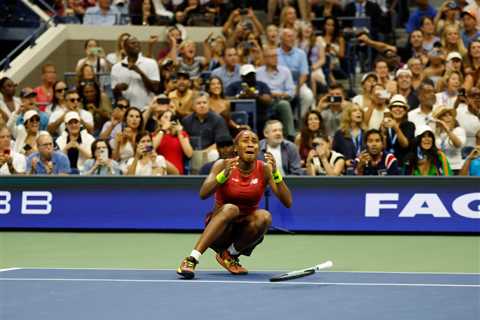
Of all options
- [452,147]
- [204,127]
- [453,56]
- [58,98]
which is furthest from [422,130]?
[58,98]

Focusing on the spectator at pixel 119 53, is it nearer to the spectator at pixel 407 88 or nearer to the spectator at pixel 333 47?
the spectator at pixel 333 47

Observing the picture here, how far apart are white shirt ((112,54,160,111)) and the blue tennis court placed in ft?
25.4

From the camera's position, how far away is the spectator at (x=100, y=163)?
16625 millimetres

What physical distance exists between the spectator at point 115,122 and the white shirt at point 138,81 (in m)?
0.97

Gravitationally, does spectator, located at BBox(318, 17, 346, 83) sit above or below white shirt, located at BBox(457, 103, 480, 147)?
above

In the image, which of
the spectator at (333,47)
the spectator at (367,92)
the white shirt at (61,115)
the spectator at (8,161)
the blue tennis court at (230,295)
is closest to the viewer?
the blue tennis court at (230,295)

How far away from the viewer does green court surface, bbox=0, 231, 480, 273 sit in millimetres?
12625

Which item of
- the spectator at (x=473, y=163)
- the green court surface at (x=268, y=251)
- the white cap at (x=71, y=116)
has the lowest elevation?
the green court surface at (x=268, y=251)

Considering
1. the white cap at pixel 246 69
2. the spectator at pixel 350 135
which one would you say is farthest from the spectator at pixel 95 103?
the spectator at pixel 350 135

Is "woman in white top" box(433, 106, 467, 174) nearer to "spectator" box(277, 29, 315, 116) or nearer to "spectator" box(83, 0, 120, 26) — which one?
"spectator" box(277, 29, 315, 116)

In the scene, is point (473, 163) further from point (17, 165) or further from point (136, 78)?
point (17, 165)

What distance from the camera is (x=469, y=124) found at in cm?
1686

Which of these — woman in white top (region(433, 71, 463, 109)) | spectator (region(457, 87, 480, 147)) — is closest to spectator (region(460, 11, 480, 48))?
woman in white top (region(433, 71, 463, 109))

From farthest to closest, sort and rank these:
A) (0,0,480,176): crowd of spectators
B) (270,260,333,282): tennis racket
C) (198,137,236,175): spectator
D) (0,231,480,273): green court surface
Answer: (0,0,480,176): crowd of spectators
(198,137,236,175): spectator
(0,231,480,273): green court surface
(270,260,333,282): tennis racket
